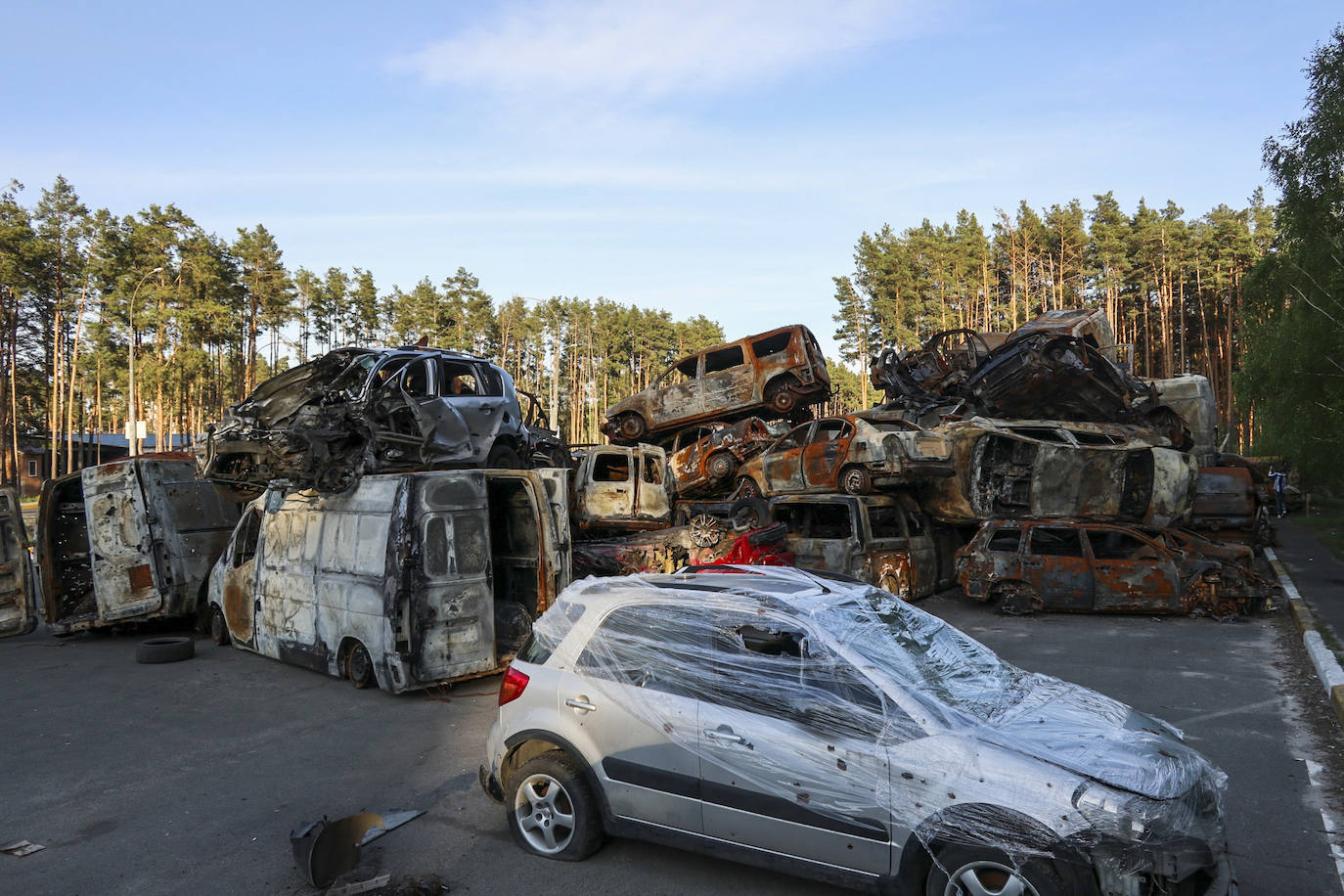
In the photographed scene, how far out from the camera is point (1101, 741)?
11.2 feet

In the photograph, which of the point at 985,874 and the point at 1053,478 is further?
the point at 1053,478

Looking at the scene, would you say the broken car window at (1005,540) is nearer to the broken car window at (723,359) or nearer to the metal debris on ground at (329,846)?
the broken car window at (723,359)

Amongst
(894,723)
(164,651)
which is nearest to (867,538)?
(894,723)

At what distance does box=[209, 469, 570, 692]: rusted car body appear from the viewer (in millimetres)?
6898

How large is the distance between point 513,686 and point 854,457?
826 centimetres

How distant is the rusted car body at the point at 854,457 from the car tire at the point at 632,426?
5.17m

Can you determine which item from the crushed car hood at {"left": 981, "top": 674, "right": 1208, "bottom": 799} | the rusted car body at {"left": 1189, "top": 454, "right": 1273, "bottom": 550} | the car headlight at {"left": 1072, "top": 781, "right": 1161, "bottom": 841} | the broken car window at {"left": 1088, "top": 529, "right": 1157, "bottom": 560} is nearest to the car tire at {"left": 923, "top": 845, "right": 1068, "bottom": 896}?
the car headlight at {"left": 1072, "top": 781, "right": 1161, "bottom": 841}

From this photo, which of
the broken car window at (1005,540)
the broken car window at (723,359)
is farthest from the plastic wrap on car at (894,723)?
the broken car window at (723,359)

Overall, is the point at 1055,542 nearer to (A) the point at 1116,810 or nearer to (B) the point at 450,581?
(B) the point at 450,581

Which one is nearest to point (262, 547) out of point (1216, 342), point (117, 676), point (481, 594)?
point (117, 676)

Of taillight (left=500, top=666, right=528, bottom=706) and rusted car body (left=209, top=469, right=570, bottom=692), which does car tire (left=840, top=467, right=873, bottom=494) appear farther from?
taillight (left=500, top=666, right=528, bottom=706)

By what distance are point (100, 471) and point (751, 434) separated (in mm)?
9749

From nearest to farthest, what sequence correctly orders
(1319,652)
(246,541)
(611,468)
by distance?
(1319,652), (246,541), (611,468)

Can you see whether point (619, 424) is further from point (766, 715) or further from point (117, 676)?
point (766, 715)
